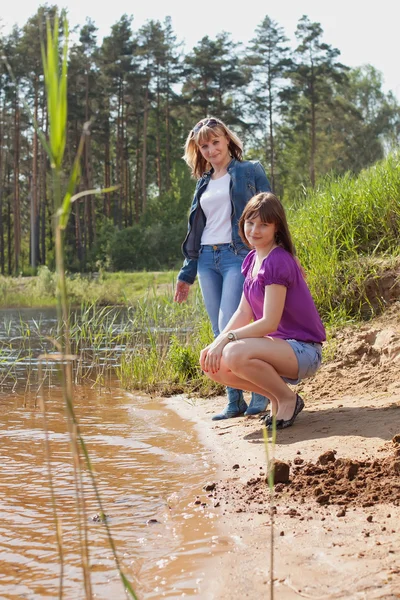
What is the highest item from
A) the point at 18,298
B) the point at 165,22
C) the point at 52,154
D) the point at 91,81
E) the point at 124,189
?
the point at 165,22

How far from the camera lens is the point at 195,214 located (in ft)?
16.4

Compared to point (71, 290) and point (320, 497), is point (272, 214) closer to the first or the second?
point (320, 497)

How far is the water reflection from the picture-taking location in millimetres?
2324

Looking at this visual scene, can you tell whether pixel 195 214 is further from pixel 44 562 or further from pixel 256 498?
pixel 44 562

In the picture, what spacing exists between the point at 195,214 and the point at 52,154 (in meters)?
3.70

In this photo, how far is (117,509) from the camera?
3092 millimetres

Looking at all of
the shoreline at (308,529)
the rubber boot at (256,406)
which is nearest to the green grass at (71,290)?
the rubber boot at (256,406)

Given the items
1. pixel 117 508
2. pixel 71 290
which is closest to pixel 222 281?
pixel 117 508

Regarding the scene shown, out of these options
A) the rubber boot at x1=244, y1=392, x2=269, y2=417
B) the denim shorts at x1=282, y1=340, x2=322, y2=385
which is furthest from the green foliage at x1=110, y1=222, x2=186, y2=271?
the denim shorts at x1=282, y1=340, x2=322, y2=385

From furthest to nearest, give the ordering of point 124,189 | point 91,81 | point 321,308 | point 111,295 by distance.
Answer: point 124,189 → point 91,81 → point 111,295 → point 321,308

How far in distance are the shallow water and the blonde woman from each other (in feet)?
2.56

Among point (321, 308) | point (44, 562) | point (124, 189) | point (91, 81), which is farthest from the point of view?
point (124, 189)

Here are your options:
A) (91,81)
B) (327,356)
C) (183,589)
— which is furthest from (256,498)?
(91,81)

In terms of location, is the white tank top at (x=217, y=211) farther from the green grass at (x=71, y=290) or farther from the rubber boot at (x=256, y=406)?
the green grass at (x=71, y=290)
